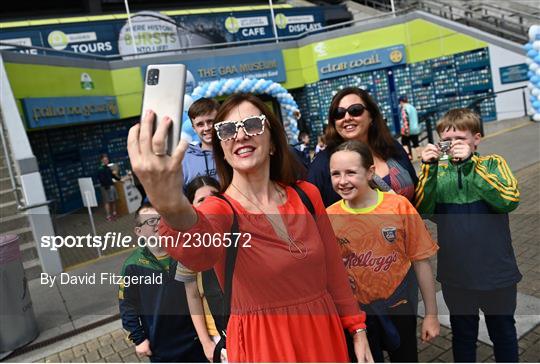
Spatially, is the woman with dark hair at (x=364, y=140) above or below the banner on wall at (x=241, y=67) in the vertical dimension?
below

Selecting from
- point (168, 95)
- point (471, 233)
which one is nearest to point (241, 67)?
point (471, 233)

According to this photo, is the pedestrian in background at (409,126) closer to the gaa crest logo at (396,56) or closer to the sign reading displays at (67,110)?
the gaa crest logo at (396,56)

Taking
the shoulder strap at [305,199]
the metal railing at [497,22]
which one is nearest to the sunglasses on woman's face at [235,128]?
the shoulder strap at [305,199]

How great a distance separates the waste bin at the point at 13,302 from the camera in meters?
3.84

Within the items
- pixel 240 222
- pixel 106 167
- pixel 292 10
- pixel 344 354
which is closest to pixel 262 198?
pixel 240 222

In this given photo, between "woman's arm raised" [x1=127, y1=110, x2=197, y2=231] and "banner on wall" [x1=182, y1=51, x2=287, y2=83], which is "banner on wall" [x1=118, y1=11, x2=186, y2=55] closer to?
"banner on wall" [x1=182, y1=51, x2=287, y2=83]

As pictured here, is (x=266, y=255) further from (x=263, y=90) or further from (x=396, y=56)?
(x=396, y=56)

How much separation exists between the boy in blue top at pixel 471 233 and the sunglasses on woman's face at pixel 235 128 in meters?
1.10

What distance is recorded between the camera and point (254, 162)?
4.53ft

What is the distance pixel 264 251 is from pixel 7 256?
3.47 meters

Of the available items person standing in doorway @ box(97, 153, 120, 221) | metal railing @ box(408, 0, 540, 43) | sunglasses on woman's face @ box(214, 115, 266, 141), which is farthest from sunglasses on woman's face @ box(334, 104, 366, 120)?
metal railing @ box(408, 0, 540, 43)

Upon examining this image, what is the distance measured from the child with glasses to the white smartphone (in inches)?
33.7

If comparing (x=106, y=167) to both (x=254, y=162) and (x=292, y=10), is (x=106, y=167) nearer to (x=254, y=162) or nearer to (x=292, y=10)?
(x=254, y=162)

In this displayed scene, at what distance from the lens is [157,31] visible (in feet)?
54.5
